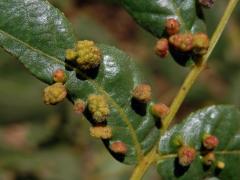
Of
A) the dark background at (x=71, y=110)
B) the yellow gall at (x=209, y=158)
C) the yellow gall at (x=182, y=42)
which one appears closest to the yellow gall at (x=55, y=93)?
the yellow gall at (x=182, y=42)

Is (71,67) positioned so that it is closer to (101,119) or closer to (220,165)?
(101,119)

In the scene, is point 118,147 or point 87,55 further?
point 118,147

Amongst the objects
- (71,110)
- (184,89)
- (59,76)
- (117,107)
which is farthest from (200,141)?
(71,110)

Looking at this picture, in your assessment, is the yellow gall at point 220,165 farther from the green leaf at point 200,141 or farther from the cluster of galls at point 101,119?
the cluster of galls at point 101,119

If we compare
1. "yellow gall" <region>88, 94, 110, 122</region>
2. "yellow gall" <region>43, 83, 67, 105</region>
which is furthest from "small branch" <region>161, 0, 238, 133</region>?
"yellow gall" <region>43, 83, 67, 105</region>

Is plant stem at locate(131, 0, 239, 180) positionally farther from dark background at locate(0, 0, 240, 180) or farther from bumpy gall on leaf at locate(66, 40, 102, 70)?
dark background at locate(0, 0, 240, 180)

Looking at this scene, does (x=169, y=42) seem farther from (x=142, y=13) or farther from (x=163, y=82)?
(x=163, y=82)

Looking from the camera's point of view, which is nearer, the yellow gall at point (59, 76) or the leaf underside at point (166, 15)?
the yellow gall at point (59, 76)
